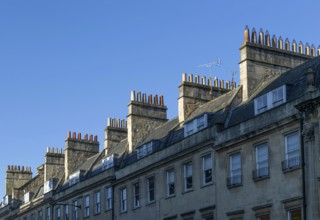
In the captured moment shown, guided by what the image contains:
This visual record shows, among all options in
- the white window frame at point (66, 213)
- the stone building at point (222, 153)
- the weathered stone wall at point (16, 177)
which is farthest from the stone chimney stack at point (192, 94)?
the weathered stone wall at point (16, 177)

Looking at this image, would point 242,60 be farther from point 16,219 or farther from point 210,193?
point 16,219

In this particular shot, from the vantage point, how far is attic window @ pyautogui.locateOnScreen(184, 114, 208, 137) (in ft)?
148

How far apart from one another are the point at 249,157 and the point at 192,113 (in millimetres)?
13349

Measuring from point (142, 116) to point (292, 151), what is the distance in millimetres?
24194

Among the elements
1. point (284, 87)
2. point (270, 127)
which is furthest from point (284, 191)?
point (284, 87)

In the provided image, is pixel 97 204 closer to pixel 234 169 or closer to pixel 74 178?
pixel 74 178

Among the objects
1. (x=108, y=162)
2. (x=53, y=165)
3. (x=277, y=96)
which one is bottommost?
(x=108, y=162)

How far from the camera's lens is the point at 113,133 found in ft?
216

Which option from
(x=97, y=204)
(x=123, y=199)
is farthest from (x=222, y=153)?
(x=97, y=204)

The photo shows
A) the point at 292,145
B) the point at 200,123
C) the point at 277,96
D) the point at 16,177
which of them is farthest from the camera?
the point at 16,177

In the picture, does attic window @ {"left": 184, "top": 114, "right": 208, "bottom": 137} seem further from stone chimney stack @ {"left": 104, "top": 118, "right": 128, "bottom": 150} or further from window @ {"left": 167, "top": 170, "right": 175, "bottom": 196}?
stone chimney stack @ {"left": 104, "top": 118, "right": 128, "bottom": 150}

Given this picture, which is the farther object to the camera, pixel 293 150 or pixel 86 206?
pixel 86 206

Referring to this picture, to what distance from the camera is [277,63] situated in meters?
46.4

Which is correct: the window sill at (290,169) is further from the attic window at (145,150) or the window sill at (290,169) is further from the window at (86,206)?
the window at (86,206)
